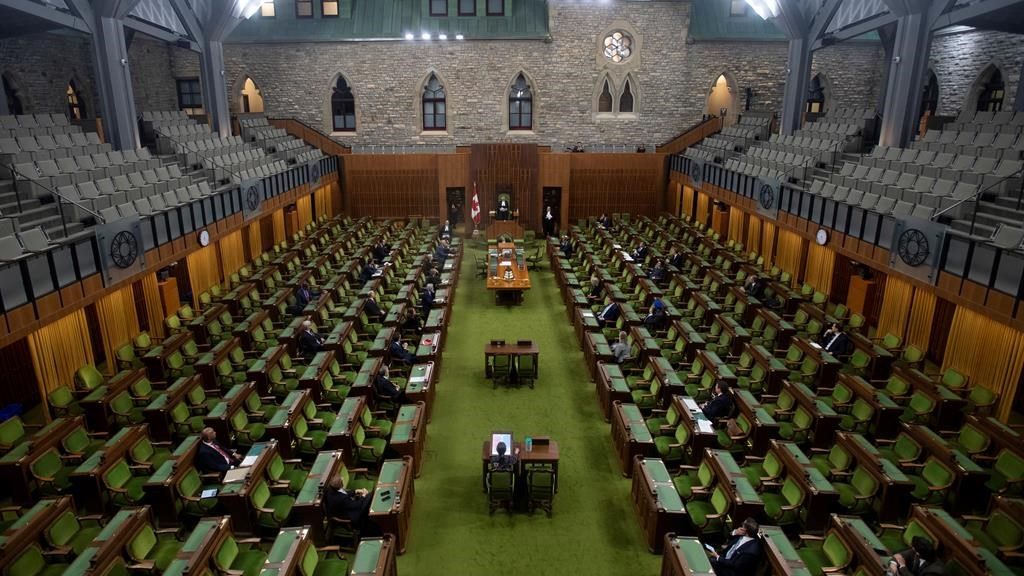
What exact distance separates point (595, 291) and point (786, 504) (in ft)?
32.2

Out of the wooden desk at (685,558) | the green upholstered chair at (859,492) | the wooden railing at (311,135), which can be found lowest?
the green upholstered chair at (859,492)

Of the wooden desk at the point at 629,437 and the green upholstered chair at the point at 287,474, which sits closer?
the green upholstered chair at the point at 287,474

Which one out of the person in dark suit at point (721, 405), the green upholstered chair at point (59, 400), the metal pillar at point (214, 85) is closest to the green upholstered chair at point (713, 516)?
the person in dark suit at point (721, 405)

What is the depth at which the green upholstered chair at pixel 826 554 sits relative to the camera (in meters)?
6.92

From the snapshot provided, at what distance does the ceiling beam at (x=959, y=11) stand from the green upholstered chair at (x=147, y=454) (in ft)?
65.0

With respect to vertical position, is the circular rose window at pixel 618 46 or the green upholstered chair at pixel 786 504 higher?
the circular rose window at pixel 618 46

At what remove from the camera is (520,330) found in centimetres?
1619

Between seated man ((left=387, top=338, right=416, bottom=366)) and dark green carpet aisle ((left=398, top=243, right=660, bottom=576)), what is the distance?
846 mm

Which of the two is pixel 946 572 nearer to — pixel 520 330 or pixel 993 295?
pixel 993 295

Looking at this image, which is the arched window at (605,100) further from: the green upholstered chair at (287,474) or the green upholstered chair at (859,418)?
the green upholstered chair at (287,474)

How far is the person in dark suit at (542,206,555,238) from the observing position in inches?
1048

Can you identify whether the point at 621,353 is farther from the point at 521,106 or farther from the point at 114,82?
the point at 521,106

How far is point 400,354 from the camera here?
12750 millimetres

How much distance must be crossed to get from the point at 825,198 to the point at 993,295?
6.09 metres
